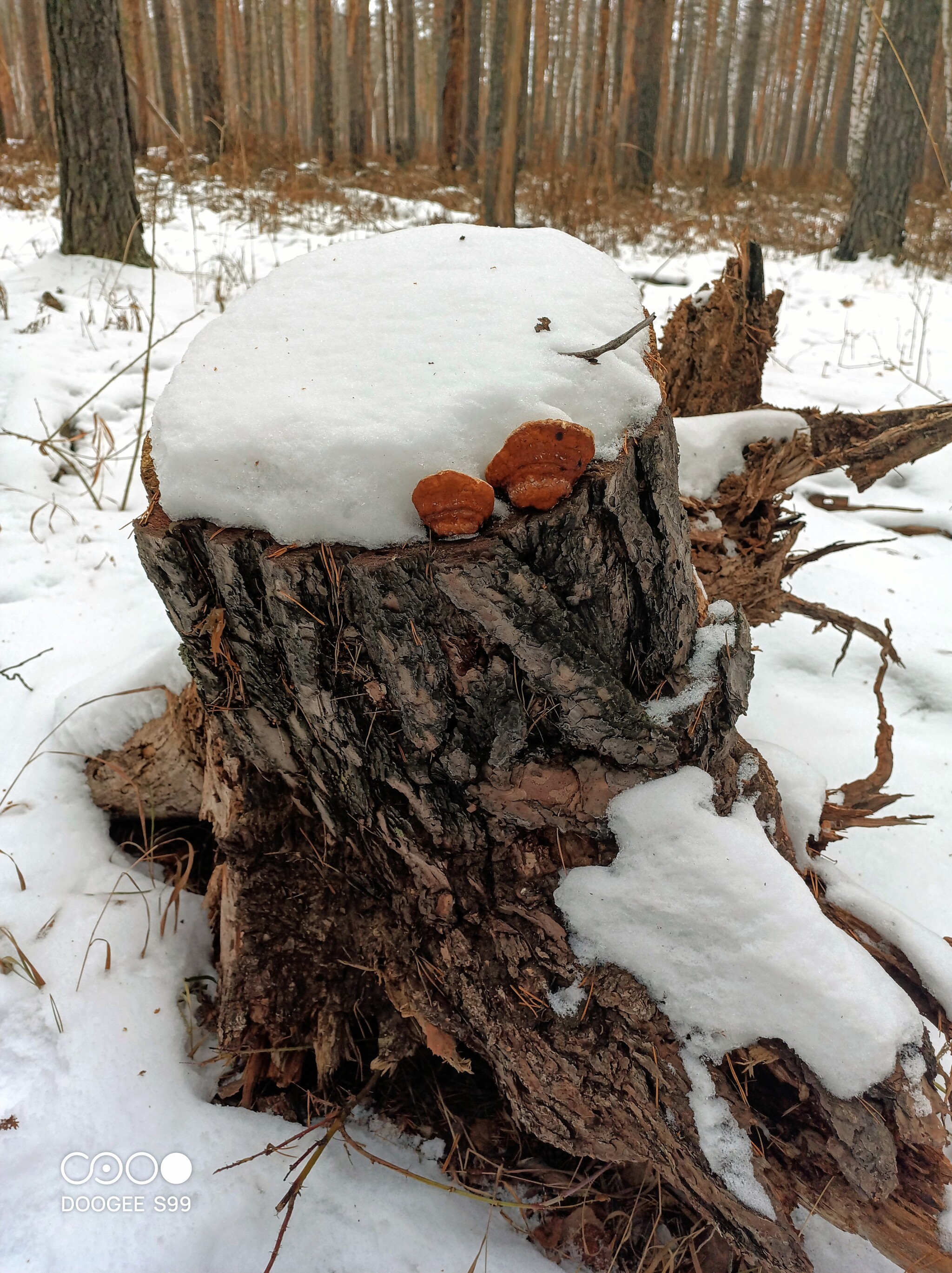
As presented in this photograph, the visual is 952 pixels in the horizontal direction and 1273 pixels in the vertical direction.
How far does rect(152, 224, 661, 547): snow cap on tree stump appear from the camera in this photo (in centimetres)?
105

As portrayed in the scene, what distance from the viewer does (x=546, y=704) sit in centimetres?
119

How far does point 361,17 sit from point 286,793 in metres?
17.8

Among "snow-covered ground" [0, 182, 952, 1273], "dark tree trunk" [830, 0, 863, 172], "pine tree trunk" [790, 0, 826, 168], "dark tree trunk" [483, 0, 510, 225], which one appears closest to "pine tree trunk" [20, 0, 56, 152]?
"dark tree trunk" [483, 0, 510, 225]

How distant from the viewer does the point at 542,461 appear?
101 cm

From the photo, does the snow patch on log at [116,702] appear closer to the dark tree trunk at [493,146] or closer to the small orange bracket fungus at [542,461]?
the small orange bracket fungus at [542,461]

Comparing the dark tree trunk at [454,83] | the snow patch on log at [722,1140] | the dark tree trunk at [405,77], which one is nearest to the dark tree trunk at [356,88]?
the dark tree trunk at [405,77]

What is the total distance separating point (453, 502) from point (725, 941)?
0.83 metres

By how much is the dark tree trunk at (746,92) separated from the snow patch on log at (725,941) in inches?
636

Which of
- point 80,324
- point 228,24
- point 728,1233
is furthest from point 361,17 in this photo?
point 728,1233

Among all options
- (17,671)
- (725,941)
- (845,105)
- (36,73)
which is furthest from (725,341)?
(845,105)

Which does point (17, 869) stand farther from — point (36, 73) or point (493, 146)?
point (36, 73)

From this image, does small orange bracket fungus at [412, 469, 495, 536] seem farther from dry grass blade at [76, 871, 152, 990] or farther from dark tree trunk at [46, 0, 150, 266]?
dark tree trunk at [46, 0, 150, 266]

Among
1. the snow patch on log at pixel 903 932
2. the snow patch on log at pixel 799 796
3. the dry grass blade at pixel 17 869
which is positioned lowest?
the dry grass blade at pixel 17 869

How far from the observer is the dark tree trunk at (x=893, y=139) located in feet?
22.9
